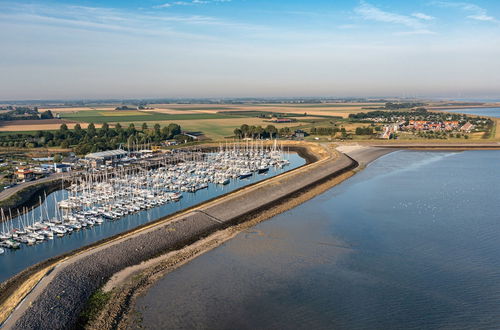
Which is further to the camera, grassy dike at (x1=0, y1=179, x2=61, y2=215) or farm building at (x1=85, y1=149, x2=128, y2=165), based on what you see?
farm building at (x1=85, y1=149, x2=128, y2=165)

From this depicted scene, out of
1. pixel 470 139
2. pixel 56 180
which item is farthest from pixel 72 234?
pixel 470 139

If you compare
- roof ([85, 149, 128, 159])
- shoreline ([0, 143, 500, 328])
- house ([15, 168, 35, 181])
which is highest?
roof ([85, 149, 128, 159])

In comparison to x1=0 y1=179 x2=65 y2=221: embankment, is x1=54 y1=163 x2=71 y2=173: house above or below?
above

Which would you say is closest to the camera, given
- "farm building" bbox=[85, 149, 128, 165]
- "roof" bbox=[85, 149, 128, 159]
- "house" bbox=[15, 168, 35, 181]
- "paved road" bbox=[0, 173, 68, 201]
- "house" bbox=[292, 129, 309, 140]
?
"paved road" bbox=[0, 173, 68, 201]

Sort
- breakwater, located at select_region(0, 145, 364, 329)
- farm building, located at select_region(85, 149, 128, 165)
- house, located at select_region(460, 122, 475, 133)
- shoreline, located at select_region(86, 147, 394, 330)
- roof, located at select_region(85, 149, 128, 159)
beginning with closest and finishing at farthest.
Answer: breakwater, located at select_region(0, 145, 364, 329), shoreline, located at select_region(86, 147, 394, 330), farm building, located at select_region(85, 149, 128, 165), roof, located at select_region(85, 149, 128, 159), house, located at select_region(460, 122, 475, 133)

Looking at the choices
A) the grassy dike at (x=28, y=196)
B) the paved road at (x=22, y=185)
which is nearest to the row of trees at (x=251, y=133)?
the paved road at (x=22, y=185)

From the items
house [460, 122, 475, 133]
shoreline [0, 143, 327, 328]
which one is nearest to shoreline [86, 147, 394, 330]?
shoreline [0, 143, 327, 328]

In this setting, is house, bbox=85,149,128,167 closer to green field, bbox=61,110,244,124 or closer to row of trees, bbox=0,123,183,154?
row of trees, bbox=0,123,183,154

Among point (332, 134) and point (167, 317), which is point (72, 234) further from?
point (332, 134)
